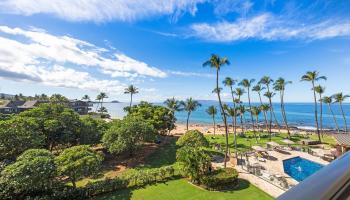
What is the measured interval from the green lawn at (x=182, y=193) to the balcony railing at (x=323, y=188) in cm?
1859

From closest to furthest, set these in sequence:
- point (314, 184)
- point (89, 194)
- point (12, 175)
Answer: point (314, 184), point (12, 175), point (89, 194)

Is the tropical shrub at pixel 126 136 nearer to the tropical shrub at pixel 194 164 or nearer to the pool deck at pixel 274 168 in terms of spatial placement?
the tropical shrub at pixel 194 164

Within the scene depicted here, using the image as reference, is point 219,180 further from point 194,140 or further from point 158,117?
point 158,117

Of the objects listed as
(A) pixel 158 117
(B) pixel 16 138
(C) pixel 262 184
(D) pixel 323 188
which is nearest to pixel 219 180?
(C) pixel 262 184

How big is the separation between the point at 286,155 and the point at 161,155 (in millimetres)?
19438

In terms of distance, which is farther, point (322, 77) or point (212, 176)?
point (322, 77)

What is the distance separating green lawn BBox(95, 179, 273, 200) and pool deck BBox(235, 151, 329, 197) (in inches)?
37.7

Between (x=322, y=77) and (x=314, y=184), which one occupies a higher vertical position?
(x=322, y=77)

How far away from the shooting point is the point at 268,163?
28.1 m

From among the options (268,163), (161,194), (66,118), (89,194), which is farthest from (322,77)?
(66,118)

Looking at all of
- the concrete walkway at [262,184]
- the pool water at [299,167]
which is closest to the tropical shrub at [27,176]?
the concrete walkway at [262,184]

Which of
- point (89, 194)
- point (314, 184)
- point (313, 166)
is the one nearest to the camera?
Result: point (314, 184)

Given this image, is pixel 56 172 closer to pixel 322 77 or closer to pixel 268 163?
pixel 268 163

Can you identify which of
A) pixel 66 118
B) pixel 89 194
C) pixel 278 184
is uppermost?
pixel 66 118
